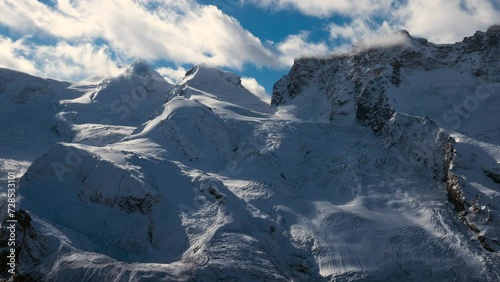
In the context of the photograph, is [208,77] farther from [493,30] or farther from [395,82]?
[493,30]

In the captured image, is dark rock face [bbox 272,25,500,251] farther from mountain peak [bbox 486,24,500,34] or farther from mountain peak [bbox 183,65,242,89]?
mountain peak [bbox 183,65,242,89]

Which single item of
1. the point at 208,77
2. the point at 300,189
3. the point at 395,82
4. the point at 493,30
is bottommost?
the point at 300,189

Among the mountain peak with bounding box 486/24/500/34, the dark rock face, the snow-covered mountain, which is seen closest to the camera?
the snow-covered mountain

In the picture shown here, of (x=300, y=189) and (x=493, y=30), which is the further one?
(x=493, y=30)

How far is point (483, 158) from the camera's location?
324 feet

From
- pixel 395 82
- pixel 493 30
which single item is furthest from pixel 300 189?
pixel 493 30

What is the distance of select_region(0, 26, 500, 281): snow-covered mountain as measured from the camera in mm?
76269

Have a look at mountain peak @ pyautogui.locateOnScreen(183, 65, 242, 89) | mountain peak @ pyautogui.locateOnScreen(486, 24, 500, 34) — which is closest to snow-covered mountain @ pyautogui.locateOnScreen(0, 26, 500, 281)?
mountain peak @ pyautogui.locateOnScreen(486, 24, 500, 34)

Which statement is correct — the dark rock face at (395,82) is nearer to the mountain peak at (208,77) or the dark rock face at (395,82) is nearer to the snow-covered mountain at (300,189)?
the snow-covered mountain at (300,189)

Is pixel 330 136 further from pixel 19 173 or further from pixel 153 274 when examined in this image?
pixel 19 173

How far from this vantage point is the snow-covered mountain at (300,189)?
76.3m

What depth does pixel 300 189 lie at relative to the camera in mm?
103625

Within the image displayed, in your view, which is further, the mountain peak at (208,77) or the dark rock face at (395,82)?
the mountain peak at (208,77)

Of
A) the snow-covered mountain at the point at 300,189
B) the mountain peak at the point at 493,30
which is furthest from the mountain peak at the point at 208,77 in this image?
the mountain peak at the point at 493,30
